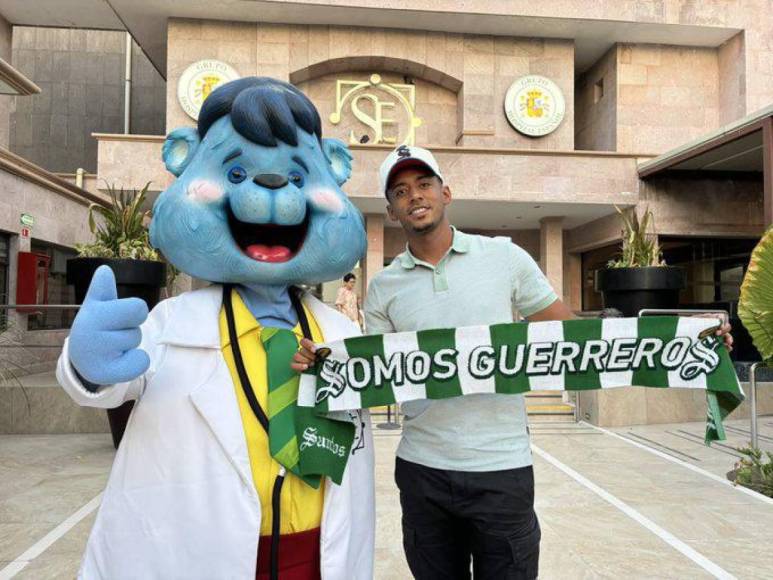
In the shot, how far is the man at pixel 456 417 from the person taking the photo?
1923mm

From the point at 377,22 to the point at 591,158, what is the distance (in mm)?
6291

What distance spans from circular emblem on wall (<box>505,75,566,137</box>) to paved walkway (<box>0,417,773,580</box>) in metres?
9.96

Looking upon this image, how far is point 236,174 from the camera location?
1.95m

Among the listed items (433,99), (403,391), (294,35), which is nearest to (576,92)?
(433,99)

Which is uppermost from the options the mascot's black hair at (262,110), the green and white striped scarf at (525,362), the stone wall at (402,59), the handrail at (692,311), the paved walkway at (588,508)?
the stone wall at (402,59)

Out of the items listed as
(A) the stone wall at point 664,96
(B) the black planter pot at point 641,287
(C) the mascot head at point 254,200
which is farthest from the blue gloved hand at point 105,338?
(A) the stone wall at point 664,96

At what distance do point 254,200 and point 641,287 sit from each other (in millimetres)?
8977

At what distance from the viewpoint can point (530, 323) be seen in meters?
2.10

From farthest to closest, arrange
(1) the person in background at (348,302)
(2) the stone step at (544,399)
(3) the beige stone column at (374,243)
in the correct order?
(3) the beige stone column at (374,243)
(1) the person in background at (348,302)
(2) the stone step at (544,399)

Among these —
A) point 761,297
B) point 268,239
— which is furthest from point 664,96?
point 268,239

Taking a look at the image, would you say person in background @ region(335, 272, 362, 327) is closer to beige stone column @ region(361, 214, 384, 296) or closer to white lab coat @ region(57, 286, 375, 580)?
beige stone column @ region(361, 214, 384, 296)

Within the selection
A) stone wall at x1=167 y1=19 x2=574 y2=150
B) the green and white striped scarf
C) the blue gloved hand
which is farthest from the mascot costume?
stone wall at x1=167 y1=19 x2=574 y2=150

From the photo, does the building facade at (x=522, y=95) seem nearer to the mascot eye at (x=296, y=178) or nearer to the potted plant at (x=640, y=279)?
the potted plant at (x=640, y=279)

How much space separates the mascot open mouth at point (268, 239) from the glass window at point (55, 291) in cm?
1021
